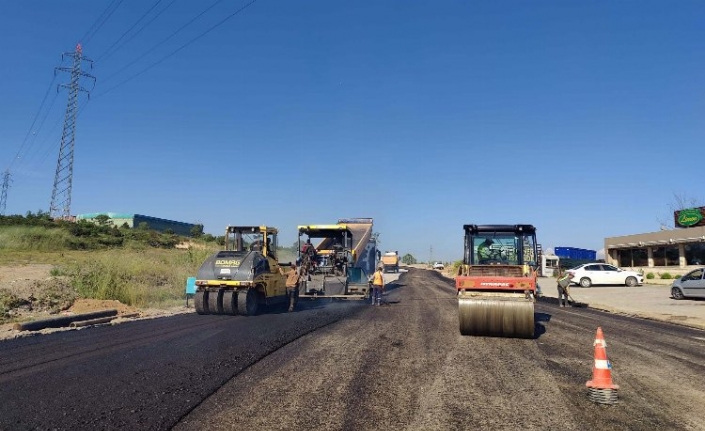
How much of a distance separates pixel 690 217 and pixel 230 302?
144ft

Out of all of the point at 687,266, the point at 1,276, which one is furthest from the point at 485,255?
the point at 687,266

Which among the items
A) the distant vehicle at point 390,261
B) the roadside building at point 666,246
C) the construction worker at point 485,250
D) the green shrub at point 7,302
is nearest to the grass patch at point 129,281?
the green shrub at point 7,302

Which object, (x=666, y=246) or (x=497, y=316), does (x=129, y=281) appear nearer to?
(x=497, y=316)

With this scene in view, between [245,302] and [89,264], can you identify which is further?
[89,264]

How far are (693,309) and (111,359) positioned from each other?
61.2 feet

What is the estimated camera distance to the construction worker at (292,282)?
17186 millimetres

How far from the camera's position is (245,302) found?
584 inches

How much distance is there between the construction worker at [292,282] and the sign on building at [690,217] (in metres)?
40.1

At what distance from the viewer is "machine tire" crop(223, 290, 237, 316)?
49.0 feet

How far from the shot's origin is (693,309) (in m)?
17.5

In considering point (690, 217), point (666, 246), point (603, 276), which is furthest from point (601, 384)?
point (690, 217)

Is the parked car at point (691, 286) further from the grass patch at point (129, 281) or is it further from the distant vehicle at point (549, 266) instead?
the distant vehicle at point (549, 266)

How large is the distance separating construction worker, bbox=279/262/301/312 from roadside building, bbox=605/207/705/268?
30.6 m

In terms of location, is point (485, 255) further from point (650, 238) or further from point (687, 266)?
point (650, 238)
